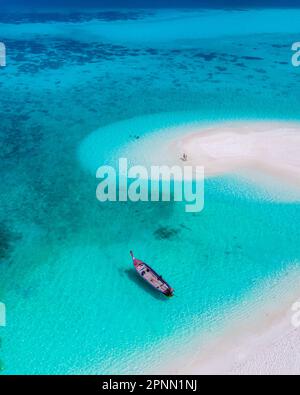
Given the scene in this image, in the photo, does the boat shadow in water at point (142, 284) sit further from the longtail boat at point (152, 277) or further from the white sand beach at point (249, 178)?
the white sand beach at point (249, 178)

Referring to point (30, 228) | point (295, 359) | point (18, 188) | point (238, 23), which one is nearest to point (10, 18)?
point (238, 23)

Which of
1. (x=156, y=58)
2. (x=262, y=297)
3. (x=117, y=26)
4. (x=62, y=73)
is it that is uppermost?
(x=117, y=26)

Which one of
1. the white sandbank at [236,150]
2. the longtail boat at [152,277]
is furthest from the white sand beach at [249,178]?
the longtail boat at [152,277]

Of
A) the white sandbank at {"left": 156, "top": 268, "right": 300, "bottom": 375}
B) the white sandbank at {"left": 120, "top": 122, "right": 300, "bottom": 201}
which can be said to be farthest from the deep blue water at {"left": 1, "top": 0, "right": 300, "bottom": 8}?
the white sandbank at {"left": 156, "top": 268, "right": 300, "bottom": 375}

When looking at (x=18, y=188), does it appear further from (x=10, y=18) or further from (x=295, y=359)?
(x=10, y=18)

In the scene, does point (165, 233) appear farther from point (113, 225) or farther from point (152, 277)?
point (152, 277)

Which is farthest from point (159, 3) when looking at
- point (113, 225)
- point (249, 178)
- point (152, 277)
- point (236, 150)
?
point (152, 277)
